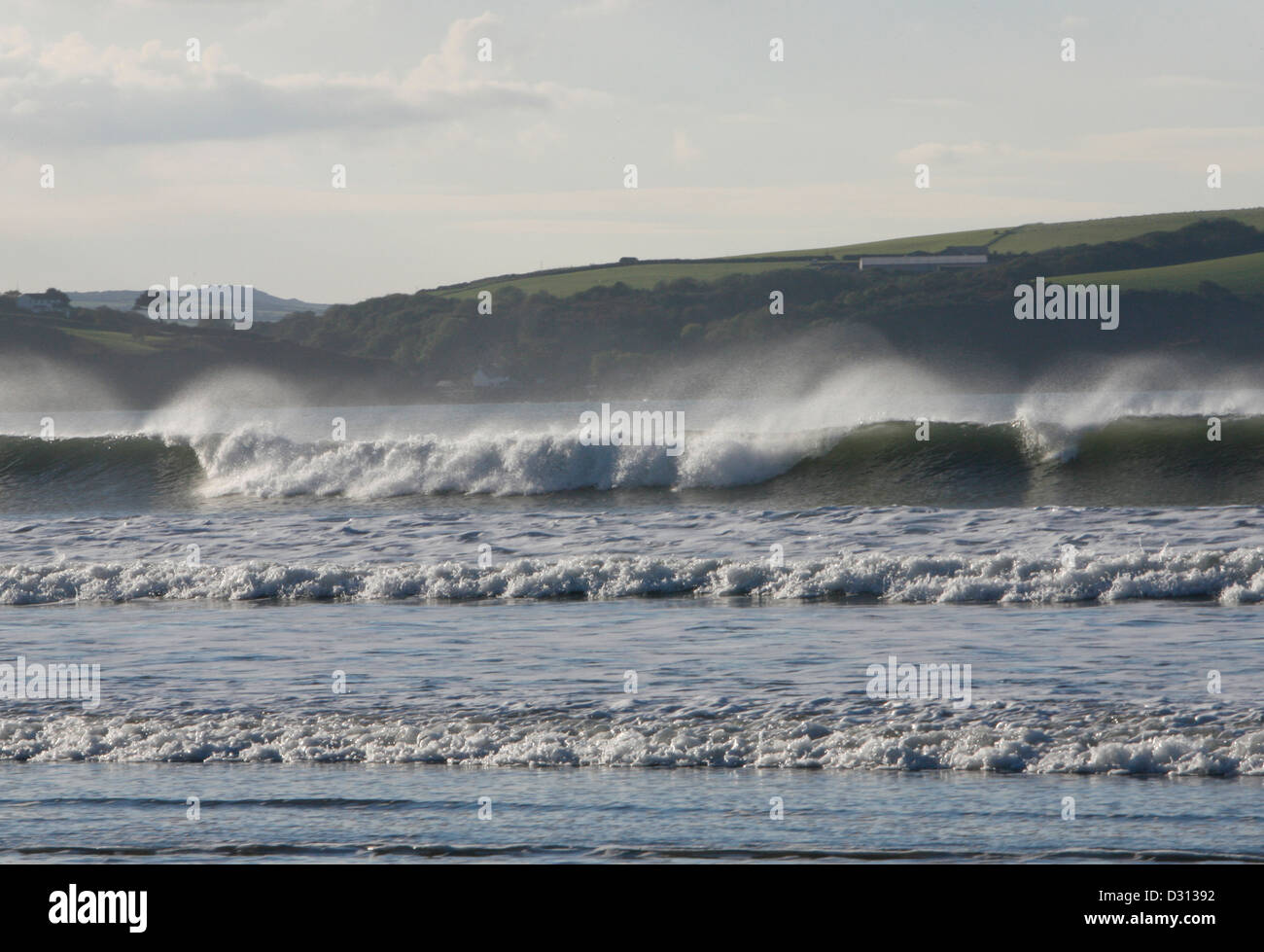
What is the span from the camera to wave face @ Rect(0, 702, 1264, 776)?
25.8 ft

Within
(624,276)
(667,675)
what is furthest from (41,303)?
(667,675)

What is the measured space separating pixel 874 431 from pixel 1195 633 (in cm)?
1776

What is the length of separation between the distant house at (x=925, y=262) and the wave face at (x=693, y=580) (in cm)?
8859

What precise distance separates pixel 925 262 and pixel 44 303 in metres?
72.9

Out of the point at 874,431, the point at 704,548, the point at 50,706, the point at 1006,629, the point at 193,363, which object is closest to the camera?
the point at 50,706

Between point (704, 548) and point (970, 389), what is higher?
point (970, 389)

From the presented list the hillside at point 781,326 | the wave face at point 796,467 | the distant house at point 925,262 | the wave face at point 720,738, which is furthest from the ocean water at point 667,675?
the distant house at point 925,262

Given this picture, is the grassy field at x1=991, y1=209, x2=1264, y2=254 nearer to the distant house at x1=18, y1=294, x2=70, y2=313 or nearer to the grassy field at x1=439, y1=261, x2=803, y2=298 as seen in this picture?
the grassy field at x1=439, y1=261, x2=803, y2=298

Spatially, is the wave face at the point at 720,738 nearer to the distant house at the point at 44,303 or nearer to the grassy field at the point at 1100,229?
the grassy field at the point at 1100,229

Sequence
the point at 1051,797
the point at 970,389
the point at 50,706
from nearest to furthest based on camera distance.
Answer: the point at 1051,797, the point at 50,706, the point at 970,389

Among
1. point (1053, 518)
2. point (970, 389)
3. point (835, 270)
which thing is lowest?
point (1053, 518)

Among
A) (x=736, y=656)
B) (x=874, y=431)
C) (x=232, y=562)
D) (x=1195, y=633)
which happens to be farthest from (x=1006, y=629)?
(x=874, y=431)

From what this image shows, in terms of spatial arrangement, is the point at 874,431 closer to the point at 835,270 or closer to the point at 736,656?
the point at 736,656

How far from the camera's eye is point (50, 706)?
10133mm
